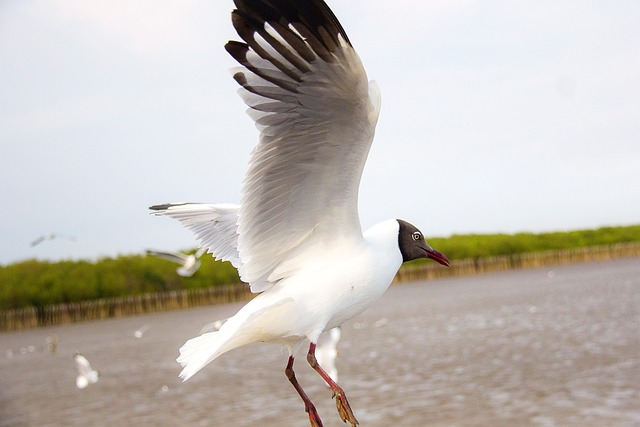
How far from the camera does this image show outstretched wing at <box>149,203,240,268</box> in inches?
219

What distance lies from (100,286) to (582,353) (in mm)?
27770

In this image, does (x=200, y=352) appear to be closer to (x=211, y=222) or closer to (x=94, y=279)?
(x=211, y=222)

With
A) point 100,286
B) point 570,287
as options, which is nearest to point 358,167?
point 570,287

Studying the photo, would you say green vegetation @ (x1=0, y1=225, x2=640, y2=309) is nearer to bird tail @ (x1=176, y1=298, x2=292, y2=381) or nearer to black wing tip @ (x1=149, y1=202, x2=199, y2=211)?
black wing tip @ (x1=149, y1=202, x2=199, y2=211)

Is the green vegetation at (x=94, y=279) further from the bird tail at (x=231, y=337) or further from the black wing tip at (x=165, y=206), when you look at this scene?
the bird tail at (x=231, y=337)

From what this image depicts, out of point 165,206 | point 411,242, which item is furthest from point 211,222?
point 411,242

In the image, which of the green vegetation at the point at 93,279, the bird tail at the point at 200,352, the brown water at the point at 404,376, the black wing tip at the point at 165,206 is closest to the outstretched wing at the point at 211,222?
the black wing tip at the point at 165,206

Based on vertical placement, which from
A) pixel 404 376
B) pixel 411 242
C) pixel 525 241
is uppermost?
pixel 411 242

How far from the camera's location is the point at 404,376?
1500 cm

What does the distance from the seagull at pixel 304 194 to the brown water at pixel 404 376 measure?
719 centimetres

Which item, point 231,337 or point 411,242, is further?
point 411,242

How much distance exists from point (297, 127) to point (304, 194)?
16.5 inches

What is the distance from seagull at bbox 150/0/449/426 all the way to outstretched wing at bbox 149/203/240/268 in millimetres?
1095

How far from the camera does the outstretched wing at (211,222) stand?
557 centimetres
